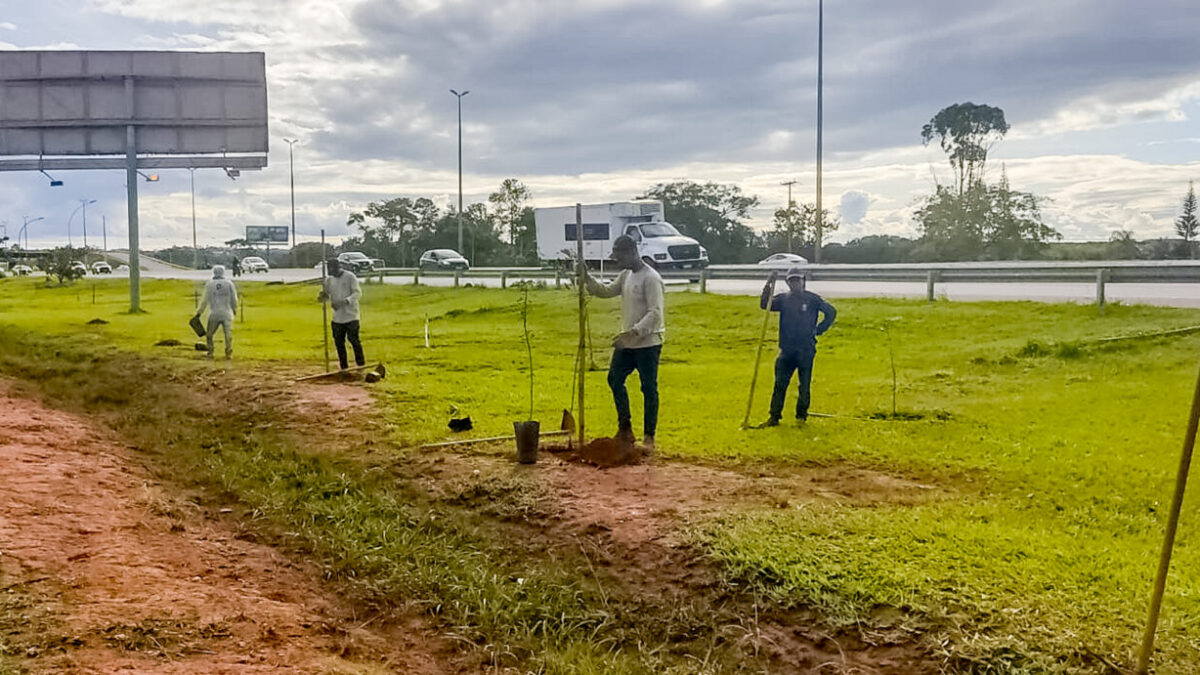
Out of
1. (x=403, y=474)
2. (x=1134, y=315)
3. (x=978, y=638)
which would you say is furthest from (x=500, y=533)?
(x=1134, y=315)

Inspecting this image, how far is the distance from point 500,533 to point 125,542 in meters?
2.47

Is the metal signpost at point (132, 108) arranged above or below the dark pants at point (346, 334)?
above

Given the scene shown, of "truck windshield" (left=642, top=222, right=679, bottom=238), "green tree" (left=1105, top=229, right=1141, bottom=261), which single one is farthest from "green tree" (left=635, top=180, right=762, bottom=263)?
"green tree" (left=1105, top=229, right=1141, bottom=261)

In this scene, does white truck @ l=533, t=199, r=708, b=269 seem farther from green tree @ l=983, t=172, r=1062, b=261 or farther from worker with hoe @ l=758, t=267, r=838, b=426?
worker with hoe @ l=758, t=267, r=838, b=426

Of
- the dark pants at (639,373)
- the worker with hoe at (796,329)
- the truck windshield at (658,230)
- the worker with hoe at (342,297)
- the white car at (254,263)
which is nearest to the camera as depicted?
the dark pants at (639,373)

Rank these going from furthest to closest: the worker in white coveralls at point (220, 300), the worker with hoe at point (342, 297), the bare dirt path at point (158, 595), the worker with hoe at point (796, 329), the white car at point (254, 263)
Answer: the white car at point (254, 263) → the worker in white coveralls at point (220, 300) → the worker with hoe at point (342, 297) → the worker with hoe at point (796, 329) → the bare dirt path at point (158, 595)

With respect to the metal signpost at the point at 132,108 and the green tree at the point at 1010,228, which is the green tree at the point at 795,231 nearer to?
the green tree at the point at 1010,228

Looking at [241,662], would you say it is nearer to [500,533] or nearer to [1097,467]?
[500,533]

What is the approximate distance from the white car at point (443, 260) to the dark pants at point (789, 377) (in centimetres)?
1421

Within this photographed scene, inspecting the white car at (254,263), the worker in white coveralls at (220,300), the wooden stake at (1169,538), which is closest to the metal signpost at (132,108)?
the white car at (254,263)

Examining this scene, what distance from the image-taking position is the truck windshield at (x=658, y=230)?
893 inches

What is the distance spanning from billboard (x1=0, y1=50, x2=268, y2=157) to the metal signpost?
0.02 m

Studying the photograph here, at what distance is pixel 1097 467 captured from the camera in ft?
22.4

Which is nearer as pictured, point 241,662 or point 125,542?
point 241,662
